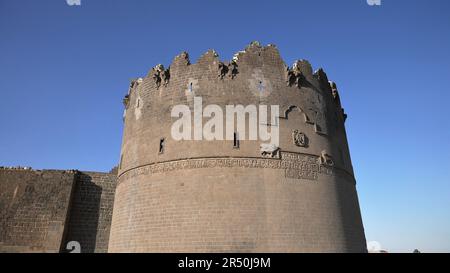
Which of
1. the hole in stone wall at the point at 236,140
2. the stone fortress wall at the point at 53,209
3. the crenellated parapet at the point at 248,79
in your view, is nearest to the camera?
the hole in stone wall at the point at 236,140

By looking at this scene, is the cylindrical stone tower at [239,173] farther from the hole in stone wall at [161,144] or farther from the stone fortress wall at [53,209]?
the stone fortress wall at [53,209]

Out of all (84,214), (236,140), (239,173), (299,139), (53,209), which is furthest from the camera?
(84,214)

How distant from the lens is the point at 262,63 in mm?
12547

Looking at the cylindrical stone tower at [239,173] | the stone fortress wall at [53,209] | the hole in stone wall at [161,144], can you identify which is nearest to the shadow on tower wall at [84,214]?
the stone fortress wall at [53,209]

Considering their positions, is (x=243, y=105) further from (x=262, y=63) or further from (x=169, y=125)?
(x=169, y=125)

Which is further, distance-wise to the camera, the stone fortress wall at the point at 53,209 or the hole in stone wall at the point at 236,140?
the stone fortress wall at the point at 53,209

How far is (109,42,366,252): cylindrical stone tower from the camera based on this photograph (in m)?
10.3

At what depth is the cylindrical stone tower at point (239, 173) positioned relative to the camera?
10.3 metres

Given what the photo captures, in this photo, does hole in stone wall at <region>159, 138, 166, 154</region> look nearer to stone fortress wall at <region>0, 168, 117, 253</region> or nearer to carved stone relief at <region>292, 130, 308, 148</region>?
carved stone relief at <region>292, 130, 308, 148</region>

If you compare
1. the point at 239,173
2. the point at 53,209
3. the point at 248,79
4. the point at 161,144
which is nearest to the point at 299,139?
the point at 239,173

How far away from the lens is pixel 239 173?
10820 mm

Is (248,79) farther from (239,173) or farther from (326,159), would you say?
(326,159)
